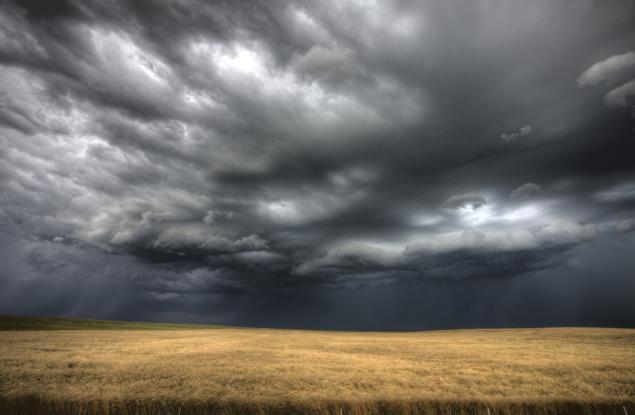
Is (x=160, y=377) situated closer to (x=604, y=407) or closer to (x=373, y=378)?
(x=373, y=378)

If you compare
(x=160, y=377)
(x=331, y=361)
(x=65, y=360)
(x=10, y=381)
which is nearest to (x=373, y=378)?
(x=331, y=361)

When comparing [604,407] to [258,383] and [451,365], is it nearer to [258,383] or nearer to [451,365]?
[451,365]

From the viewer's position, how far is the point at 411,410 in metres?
20.4

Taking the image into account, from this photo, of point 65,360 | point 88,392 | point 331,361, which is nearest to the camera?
point 88,392

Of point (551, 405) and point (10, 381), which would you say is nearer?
point (551, 405)

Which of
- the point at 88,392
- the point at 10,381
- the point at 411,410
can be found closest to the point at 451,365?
the point at 411,410

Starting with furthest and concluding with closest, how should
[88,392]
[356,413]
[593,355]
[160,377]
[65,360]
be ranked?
1. [593,355]
2. [65,360]
3. [160,377]
4. [88,392]
5. [356,413]

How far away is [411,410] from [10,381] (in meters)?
27.4

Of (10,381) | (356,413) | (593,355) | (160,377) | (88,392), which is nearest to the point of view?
(356,413)

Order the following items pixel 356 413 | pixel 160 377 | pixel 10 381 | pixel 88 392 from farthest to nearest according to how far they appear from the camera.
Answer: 1. pixel 160 377
2. pixel 10 381
3. pixel 88 392
4. pixel 356 413

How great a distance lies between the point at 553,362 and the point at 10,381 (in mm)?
46763

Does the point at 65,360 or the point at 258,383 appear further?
the point at 65,360

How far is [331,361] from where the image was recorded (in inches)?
1460

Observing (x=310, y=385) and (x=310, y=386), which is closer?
(x=310, y=386)
